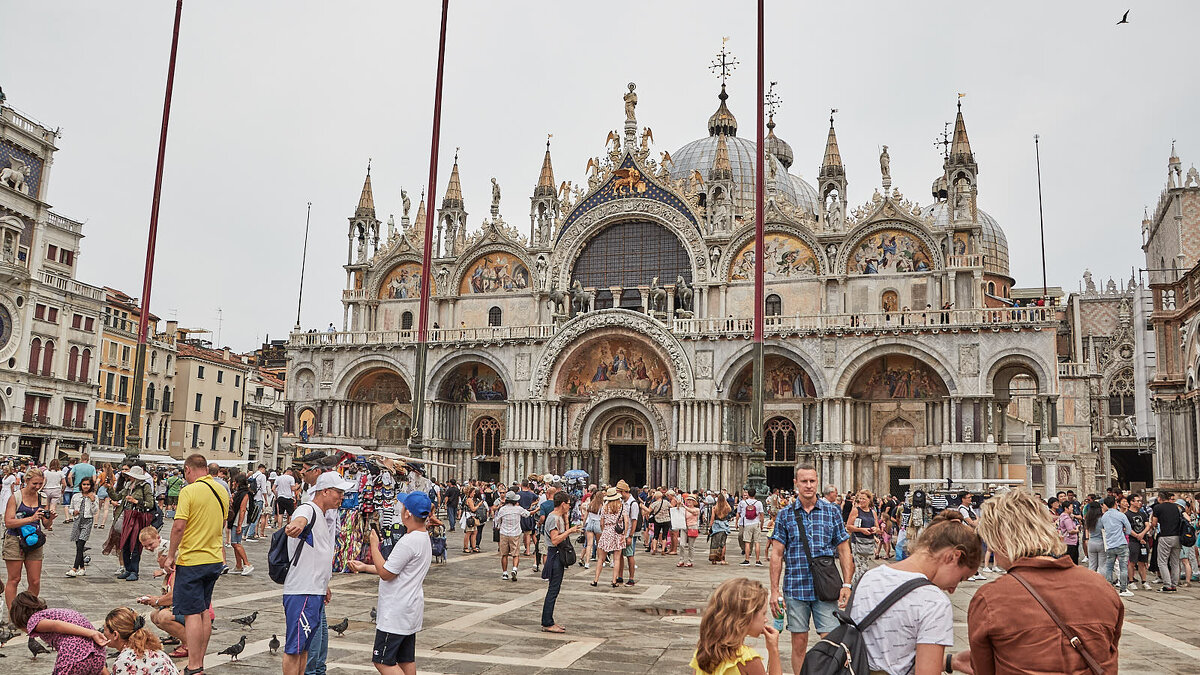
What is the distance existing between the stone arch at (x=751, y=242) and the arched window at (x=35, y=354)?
33.4 m

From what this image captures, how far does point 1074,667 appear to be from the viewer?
3752 millimetres

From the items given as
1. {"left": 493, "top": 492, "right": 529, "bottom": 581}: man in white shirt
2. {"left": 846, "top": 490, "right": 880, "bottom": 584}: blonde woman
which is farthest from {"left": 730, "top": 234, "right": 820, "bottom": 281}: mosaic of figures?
{"left": 846, "top": 490, "right": 880, "bottom": 584}: blonde woman

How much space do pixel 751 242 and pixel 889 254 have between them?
18.7 ft

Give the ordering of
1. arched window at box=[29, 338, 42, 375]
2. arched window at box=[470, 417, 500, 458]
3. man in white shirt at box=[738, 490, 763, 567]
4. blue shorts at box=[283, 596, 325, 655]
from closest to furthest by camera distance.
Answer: blue shorts at box=[283, 596, 325, 655] → man in white shirt at box=[738, 490, 763, 567] → arched window at box=[470, 417, 500, 458] → arched window at box=[29, 338, 42, 375]

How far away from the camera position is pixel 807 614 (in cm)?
768

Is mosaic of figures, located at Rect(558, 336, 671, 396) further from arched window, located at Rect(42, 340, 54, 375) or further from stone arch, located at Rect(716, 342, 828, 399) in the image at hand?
arched window, located at Rect(42, 340, 54, 375)

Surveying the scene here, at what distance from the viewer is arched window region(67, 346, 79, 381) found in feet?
158

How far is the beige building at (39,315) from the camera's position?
44250 mm

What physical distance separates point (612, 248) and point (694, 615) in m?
31.3

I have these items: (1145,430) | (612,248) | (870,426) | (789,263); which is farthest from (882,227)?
(1145,430)

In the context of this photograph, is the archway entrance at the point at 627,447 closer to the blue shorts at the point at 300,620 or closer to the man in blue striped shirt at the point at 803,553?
the man in blue striped shirt at the point at 803,553

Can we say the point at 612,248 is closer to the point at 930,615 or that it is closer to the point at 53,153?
the point at 53,153

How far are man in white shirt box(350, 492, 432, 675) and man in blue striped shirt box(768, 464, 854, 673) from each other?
111 inches

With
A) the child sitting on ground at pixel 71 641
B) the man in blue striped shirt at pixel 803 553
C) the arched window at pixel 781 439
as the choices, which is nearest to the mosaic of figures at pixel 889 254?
the arched window at pixel 781 439
